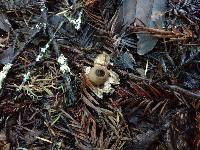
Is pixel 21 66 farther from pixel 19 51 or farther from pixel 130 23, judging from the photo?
pixel 130 23

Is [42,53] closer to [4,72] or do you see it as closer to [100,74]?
[4,72]

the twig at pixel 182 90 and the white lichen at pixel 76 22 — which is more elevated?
the white lichen at pixel 76 22

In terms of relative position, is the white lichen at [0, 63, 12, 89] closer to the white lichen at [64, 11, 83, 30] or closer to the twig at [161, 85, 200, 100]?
the white lichen at [64, 11, 83, 30]

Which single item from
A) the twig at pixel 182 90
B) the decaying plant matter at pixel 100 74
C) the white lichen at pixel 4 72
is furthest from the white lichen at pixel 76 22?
the twig at pixel 182 90

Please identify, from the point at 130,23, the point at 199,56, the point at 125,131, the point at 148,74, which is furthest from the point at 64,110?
the point at 199,56

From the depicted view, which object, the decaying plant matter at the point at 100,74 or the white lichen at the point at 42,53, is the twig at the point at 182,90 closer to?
the decaying plant matter at the point at 100,74

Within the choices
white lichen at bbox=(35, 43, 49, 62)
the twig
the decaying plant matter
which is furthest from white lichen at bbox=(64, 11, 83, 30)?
the twig

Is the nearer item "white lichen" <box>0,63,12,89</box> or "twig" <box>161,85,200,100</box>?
"twig" <box>161,85,200,100</box>

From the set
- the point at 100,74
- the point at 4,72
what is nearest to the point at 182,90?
the point at 100,74
